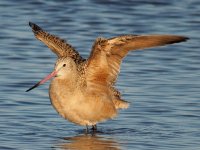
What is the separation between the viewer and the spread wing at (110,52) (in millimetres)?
9539

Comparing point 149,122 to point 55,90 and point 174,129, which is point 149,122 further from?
point 55,90

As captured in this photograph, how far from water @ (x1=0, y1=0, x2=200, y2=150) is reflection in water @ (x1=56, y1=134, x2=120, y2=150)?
11 millimetres

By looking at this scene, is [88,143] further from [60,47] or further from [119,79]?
[119,79]

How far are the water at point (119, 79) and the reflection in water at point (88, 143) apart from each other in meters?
0.01

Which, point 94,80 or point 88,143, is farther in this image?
point 94,80

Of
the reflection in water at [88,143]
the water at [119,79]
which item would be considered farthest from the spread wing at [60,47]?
the reflection in water at [88,143]

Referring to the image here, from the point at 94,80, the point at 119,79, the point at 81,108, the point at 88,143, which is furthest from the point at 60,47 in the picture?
the point at 119,79

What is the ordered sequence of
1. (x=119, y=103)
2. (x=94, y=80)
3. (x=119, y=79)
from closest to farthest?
(x=94, y=80) < (x=119, y=103) < (x=119, y=79)

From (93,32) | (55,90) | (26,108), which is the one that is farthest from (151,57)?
(55,90)

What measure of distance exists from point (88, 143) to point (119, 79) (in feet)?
9.36

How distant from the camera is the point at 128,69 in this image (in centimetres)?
1295

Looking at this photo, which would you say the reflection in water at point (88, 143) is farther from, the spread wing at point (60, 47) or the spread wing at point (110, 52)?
the spread wing at point (60, 47)

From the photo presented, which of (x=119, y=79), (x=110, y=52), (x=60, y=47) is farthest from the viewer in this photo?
(x=119, y=79)

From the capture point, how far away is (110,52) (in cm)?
988
